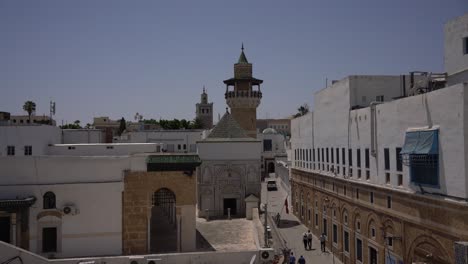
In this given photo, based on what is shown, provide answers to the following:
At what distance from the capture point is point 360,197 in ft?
66.5

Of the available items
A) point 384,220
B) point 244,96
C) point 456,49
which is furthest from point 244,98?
point 456,49

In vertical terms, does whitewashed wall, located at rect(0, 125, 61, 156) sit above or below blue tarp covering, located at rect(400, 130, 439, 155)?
above

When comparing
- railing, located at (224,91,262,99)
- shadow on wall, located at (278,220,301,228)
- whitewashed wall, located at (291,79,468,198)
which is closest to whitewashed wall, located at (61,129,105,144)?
railing, located at (224,91,262,99)

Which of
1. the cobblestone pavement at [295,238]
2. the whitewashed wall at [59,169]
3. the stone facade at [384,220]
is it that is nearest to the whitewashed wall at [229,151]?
the stone facade at [384,220]

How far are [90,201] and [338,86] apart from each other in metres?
14.1

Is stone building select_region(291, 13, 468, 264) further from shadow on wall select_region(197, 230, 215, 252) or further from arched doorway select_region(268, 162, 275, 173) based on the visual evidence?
arched doorway select_region(268, 162, 275, 173)

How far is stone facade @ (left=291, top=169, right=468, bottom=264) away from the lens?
13148mm

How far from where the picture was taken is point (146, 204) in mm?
17531

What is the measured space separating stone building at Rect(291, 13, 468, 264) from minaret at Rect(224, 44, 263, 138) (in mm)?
14808

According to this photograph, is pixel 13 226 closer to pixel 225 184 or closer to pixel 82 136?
pixel 225 184

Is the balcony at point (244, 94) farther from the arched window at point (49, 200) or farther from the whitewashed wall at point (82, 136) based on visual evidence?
the arched window at point (49, 200)

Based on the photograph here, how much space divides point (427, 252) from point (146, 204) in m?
10.8

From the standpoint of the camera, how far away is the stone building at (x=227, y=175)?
27.2 m

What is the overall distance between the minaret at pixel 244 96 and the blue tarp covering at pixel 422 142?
28.5m
